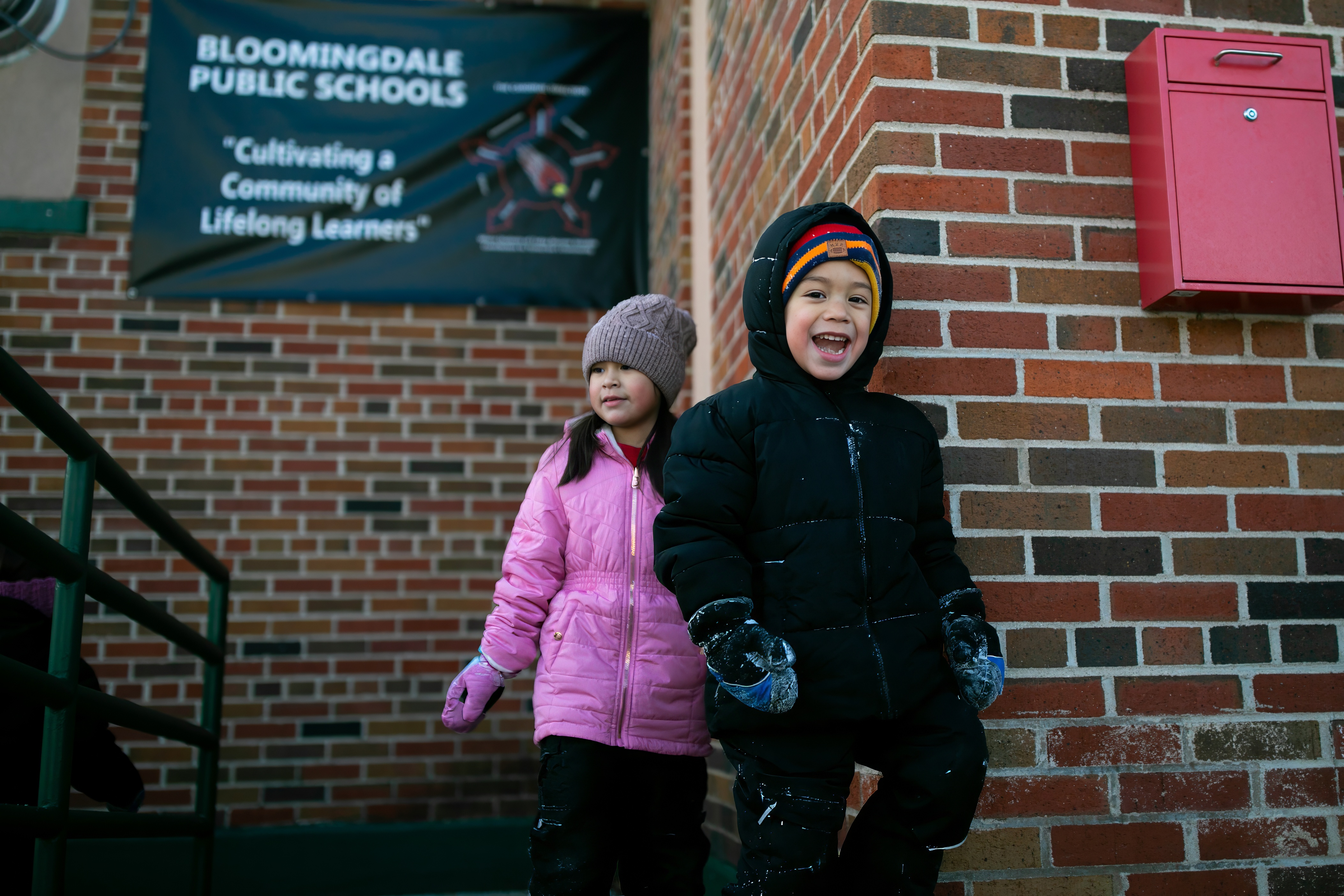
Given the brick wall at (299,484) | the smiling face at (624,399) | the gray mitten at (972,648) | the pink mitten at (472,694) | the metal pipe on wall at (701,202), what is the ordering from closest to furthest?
the gray mitten at (972,648) < the pink mitten at (472,694) < the smiling face at (624,399) < the metal pipe on wall at (701,202) < the brick wall at (299,484)

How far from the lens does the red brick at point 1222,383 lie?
2047 mm

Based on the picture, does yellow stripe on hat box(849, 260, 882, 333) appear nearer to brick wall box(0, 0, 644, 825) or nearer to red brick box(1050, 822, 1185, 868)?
red brick box(1050, 822, 1185, 868)

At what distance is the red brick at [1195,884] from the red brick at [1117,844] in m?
0.03

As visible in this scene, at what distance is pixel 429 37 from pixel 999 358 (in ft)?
10.4

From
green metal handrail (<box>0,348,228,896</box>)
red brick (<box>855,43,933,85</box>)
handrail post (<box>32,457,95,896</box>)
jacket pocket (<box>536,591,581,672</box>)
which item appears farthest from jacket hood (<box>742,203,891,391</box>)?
handrail post (<box>32,457,95,896</box>)

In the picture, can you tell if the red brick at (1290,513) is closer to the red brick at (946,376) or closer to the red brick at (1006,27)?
the red brick at (946,376)

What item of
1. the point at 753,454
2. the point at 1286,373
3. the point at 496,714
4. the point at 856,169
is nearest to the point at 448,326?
the point at 496,714

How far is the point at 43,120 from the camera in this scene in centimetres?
399

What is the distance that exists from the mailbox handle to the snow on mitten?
1.43 m

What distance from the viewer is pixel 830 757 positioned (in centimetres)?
158

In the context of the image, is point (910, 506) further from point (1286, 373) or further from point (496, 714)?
point (496, 714)

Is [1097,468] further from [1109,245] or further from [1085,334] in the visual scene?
[1109,245]

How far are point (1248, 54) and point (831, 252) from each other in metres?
0.99

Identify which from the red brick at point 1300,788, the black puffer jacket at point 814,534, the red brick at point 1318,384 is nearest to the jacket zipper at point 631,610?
the black puffer jacket at point 814,534
